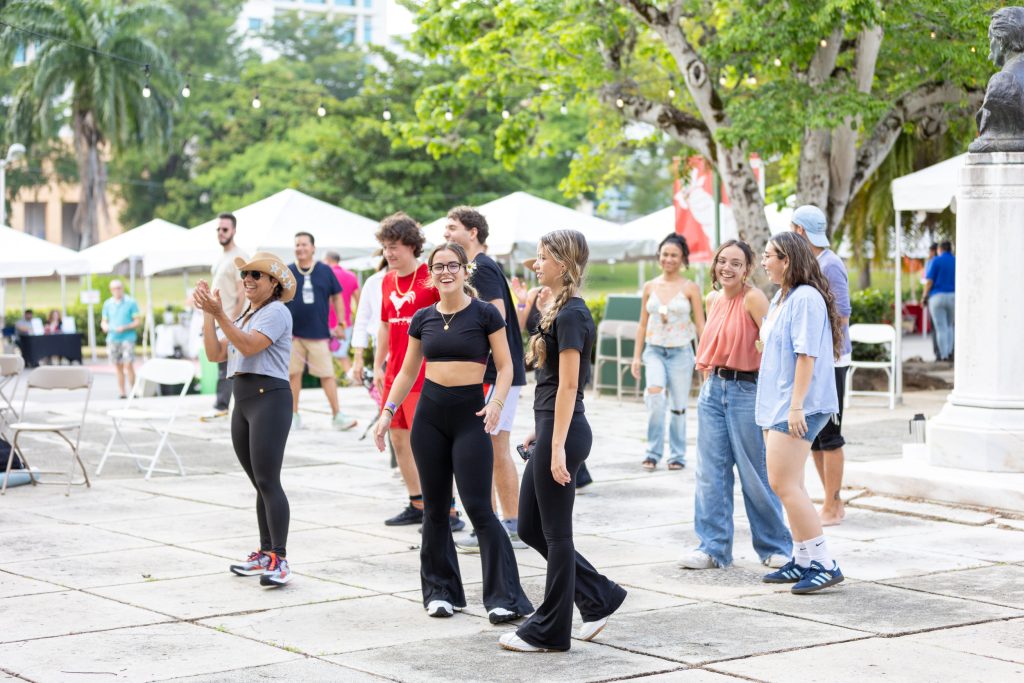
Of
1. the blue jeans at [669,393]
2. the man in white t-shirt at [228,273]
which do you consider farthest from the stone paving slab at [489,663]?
the man in white t-shirt at [228,273]

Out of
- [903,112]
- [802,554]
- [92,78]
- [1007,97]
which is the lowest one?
A: [802,554]

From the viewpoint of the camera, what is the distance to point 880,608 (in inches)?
254

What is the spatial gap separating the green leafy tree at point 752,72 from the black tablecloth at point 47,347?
11389 millimetres

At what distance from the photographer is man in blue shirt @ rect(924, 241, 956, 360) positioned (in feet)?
70.3

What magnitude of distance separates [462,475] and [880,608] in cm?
205

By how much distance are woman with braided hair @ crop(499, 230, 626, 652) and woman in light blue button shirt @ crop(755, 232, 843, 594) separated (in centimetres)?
136

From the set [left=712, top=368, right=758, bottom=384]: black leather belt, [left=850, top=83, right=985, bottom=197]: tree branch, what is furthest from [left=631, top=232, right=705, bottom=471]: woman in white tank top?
[left=850, top=83, right=985, bottom=197]: tree branch

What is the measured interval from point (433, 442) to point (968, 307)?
4.86m

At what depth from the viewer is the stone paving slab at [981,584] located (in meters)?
6.66

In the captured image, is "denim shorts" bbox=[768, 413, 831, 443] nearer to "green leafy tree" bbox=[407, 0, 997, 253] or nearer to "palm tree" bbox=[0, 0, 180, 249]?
"green leafy tree" bbox=[407, 0, 997, 253]

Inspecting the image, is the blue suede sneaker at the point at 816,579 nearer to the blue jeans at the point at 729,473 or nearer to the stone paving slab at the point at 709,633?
the stone paving slab at the point at 709,633

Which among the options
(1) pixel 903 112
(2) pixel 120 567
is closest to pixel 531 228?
(1) pixel 903 112

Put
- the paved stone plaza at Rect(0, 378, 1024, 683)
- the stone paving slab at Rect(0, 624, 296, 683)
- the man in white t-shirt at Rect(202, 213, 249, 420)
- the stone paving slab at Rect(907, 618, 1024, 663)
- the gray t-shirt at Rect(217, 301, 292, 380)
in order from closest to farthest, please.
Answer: the stone paving slab at Rect(0, 624, 296, 683), the paved stone plaza at Rect(0, 378, 1024, 683), the stone paving slab at Rect(907, 618, 1024, 663), the gray t-shirt at Rect(217, 301, 292, 380), the man in white t-shirt at Rect(202, 213, 249, 420)

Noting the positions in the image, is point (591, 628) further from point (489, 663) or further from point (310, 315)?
point (310, 315)
